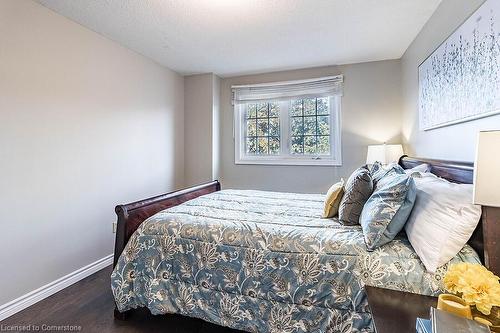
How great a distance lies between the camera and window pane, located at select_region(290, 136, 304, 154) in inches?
151

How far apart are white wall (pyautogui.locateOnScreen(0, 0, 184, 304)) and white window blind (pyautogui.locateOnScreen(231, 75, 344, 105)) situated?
138 cm

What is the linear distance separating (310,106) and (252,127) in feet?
3.08

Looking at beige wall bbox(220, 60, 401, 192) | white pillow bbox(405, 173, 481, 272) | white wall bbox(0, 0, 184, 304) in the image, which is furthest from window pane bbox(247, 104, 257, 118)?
white pillow bbox(405, 173, 481, 272)

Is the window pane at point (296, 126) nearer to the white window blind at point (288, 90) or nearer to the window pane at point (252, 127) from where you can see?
the white window blind at point (288, 90)

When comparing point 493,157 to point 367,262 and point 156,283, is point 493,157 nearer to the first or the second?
point 367,262

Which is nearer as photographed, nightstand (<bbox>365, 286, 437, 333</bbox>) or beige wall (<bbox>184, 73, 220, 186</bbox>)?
nightstand (<bbox>365, 286, 437, 333</bbox>)

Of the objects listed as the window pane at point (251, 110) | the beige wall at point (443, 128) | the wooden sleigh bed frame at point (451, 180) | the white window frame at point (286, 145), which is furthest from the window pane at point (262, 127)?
the beige wall at point (443, 128)

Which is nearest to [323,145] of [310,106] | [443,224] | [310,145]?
[310,145]

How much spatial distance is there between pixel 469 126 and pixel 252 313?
1.81m

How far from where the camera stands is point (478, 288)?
0.79 metres

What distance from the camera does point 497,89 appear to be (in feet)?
4.55

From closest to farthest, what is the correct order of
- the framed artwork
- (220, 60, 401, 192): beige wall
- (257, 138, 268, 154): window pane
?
the framed artwork → (220, 60, 401, 192): beige wall → (257, 138, 268, 154): window pane

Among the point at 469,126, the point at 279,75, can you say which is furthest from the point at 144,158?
the point at 469,126

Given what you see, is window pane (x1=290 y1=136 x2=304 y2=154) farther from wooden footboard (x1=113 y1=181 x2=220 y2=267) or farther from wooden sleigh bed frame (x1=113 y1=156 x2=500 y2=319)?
wooden footboard (x1=113 y1=181 x2=220 y2=267)
